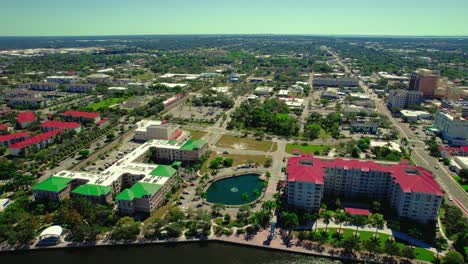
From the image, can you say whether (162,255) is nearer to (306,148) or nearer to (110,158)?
(110,158)

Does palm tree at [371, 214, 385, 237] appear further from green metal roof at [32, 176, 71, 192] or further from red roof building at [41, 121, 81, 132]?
red roof building at [41, 121, 81, 132]

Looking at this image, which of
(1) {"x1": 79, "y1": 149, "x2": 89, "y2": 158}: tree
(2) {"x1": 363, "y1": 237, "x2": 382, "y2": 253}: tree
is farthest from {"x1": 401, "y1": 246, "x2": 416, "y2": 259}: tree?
(1) {"x1": 79, "y1": 149, "x2": 89, "y2": 158}: tree

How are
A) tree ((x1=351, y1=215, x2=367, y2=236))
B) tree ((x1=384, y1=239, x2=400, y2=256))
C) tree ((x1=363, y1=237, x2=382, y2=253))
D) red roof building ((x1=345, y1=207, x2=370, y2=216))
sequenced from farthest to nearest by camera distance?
red roof building ((x1=345, y1=207, x2=370, y2=216)), tree ((x1=351, y1=215, x2=367, y2=236)), tree ((x1=363, y1=237, x2=382, y2=253)), tree ((x1=384, y1=239, x2=400, y2=256))

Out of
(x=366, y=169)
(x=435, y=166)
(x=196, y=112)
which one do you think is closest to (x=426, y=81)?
(x=435, y=166)

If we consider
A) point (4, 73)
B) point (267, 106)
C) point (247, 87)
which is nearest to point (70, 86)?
point (4, 73)

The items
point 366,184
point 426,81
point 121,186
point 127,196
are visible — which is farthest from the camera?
point 426,81

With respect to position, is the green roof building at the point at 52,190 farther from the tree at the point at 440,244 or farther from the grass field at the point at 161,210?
the tree at the point at 440,244

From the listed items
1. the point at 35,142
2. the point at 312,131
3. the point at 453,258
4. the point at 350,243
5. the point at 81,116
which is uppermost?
the point at 81,116

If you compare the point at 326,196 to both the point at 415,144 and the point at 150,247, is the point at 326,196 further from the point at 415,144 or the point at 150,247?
the point at 415,144

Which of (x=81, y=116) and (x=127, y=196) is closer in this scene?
(x=127, y=196)
